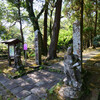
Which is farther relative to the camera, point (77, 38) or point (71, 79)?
point (77, 38)

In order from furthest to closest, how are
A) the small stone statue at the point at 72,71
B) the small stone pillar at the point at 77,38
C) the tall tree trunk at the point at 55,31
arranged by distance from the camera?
the tall tree trunk at the point at 55,31 < the small stone pillar at the point at 77,38 < the small stone statue at the point at 72,71

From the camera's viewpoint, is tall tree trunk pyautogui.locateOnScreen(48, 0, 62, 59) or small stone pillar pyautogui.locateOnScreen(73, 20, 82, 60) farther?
tall tree trunk pyautogui.locateOnScreen(48, 0, 62, 59)

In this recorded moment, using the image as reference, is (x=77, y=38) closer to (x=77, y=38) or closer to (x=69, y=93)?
(x=77, y=38)

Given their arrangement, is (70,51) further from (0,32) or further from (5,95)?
(0,32)

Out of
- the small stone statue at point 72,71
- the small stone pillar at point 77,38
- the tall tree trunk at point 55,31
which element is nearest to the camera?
the small stone statue at point 72,71

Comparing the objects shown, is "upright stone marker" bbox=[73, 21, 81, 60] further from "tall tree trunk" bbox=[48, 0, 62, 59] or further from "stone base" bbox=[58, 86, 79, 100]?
"tall tree trunk" bbox=[48, 0, 62, 59]

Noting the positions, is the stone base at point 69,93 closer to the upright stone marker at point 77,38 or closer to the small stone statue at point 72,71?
the small stone statue at point 72,71

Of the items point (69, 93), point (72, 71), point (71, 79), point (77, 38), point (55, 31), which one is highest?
point (55, 31)

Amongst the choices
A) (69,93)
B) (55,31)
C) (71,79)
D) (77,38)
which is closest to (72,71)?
(71,79)

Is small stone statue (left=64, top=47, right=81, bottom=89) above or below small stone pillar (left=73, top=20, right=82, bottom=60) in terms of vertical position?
below

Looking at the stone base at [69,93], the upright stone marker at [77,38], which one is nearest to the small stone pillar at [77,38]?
the upright stone marker at [77,38]

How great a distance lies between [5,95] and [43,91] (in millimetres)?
1204

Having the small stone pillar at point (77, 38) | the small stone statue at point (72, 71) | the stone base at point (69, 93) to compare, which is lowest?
the stone base at point (69, 93)

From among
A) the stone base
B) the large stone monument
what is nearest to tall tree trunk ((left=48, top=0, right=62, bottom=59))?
the large stone monument
